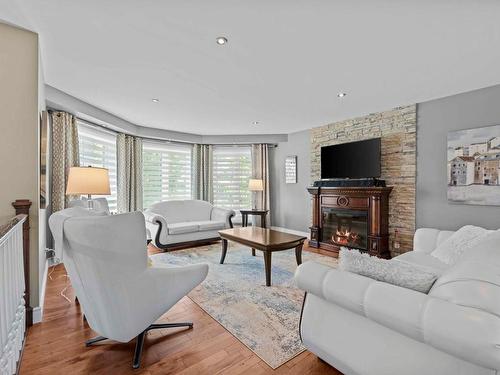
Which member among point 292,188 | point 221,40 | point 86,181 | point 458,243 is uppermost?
point 221,40

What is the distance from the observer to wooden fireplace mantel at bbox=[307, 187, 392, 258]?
4.09 m

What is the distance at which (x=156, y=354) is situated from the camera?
1.82 meters

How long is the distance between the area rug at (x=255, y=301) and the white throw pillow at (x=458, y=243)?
144 centimetres

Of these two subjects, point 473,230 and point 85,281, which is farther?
point 473,230

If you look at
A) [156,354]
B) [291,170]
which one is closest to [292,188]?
[291,170]

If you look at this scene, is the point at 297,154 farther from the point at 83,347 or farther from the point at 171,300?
the point at 83,347

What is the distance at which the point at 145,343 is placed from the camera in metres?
1.95

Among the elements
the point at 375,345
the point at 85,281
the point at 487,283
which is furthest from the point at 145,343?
the point at 487,283

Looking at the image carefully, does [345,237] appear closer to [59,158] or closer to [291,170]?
[291,170]

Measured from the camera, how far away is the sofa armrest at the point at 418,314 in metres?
0.89

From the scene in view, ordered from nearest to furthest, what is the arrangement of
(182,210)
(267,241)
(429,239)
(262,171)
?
1. (429,239)
2. (267,241)
3. (182,210)
4. (262,171)

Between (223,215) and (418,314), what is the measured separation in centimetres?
447

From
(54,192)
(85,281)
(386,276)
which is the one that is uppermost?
(54,192)

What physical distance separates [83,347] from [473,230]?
11.6 ft
